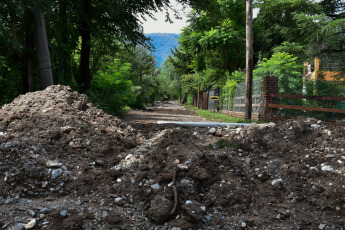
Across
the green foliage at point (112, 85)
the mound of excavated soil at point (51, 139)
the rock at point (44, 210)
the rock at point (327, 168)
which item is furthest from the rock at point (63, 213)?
the green foliage at point (112, 85)

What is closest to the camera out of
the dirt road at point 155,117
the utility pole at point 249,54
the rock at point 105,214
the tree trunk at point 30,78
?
the rock at point 105,214

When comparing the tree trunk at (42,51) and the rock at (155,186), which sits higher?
the tree trunk at (42,51)

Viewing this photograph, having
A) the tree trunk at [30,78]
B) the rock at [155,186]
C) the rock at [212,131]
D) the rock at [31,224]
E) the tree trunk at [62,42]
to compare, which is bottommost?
the rock at [31,224]

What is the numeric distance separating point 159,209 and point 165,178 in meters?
0.44

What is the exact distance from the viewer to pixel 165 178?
3.09 metres

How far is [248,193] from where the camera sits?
3145mm

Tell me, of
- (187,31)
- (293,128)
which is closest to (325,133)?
(293,128)

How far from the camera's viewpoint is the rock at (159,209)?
267 centimetres

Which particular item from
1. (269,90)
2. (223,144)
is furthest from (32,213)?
(269,90)

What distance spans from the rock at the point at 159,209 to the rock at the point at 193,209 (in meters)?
0.17

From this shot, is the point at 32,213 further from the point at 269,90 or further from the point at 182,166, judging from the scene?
the point at 269,90

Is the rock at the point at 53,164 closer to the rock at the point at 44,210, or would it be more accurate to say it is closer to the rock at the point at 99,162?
the rock at the point at 99,162

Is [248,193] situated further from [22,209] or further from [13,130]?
[13,130]

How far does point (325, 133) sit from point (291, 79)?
7261mm
